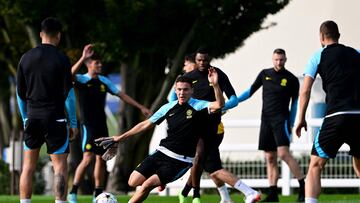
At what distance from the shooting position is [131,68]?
89.3 feet

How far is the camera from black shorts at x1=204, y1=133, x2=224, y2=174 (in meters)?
16.1

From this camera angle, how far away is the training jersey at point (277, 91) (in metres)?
18.0

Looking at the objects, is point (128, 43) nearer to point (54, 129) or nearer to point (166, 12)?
point (166, 12)

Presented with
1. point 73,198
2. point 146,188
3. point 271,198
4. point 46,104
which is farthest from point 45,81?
point 271,198

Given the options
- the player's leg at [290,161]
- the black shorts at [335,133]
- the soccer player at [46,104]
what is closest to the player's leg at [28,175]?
the soccer player at [46,104]

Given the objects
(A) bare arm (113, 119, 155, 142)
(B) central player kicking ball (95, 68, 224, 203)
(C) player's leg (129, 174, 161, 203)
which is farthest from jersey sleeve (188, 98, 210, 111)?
(C) player's leg (129, 174, 161, 203)

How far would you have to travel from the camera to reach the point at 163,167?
13430mm

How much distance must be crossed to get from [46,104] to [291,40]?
23123 millimetres

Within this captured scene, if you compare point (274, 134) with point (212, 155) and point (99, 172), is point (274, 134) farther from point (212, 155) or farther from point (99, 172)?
point (99, 172)

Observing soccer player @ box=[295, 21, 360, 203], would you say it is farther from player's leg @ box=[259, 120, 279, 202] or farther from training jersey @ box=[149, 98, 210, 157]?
player's leg @ box=[259, 120, 279, 202]

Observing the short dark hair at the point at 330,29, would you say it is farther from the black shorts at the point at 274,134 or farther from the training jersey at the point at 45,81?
the black shorts at the point at 274,134

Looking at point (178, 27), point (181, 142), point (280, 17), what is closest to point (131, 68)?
point (178, 27)

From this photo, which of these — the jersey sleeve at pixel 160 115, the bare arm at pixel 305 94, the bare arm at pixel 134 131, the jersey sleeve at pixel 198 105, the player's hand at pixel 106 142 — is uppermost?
the bare arm at pixel 305 94

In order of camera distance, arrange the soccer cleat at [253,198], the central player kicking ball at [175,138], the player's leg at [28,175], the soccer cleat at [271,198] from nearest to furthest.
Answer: the player's leg at [28,175] → the central player kicking ball at [175,138] → the soccer cleat at [253,198] → the soccer cleat at [271,198]
